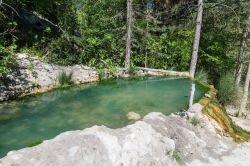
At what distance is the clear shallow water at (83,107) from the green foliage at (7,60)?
1.30m

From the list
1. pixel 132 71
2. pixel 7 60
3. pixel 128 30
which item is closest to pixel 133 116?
pixel 7 60

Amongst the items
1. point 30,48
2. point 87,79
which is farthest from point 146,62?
point 30,48

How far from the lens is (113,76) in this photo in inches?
582

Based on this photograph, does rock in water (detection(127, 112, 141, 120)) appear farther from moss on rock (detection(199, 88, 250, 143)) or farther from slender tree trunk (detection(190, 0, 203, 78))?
slender tree trunk (detection(190, 0, 203, 78))

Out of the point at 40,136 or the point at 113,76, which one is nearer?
the point at 40,136

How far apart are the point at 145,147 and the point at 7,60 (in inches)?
276

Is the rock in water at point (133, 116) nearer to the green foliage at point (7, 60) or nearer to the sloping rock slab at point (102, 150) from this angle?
the sloping rock slab at point (102, 150)

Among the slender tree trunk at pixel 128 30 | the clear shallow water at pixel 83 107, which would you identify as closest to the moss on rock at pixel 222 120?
the clear shallow water at pixel 83 107

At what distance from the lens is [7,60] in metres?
11.2

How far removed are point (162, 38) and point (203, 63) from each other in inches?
133

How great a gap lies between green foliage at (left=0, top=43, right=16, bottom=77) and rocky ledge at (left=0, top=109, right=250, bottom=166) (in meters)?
5.14

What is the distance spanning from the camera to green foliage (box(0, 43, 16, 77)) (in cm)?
1074

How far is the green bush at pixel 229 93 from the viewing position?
14289 mm

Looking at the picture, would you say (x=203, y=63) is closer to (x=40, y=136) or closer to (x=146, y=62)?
(x=146, y=62)
